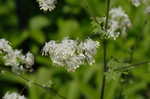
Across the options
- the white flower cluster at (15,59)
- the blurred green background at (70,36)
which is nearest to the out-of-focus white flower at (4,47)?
the white flower cluster at (15,59)

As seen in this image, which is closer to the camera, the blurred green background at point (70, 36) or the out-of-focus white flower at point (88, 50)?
the out-of-focus white flower at point (88, 50)

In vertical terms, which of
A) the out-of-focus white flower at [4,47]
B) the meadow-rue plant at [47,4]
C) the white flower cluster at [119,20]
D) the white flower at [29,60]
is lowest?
the white flower at [29,60]

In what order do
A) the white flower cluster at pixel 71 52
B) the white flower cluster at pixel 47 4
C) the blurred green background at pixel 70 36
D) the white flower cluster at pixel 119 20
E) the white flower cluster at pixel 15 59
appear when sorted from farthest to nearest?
the blurred green background at pixel 70 36 → the white flower cluster at pixel 119 20 → the white flower cluster at pixel 15 59 → the white flower cluster at pixel 47 4 → the white flower cluster at pixel 71 52

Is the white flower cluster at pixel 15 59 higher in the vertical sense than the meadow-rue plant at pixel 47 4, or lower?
lower

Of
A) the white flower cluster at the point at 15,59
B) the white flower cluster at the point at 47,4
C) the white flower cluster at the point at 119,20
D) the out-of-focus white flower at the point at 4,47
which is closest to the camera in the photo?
the white flower cluster at the point at 47,4

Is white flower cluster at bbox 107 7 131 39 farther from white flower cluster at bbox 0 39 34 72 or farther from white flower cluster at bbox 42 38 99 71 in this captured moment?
white flower cluster at bbox 42 38 99 71

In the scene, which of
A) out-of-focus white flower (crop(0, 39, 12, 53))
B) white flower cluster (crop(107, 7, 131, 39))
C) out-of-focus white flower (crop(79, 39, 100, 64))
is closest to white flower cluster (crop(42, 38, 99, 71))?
out-of-focus white flower (crop(79, 39, 100, 64))

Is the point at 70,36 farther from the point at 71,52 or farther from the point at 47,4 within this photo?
the point at 71,52

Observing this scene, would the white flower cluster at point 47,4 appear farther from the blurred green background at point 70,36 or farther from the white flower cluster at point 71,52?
the blurred green background at point 70,36
